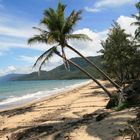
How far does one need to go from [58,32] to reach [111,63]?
16.1m

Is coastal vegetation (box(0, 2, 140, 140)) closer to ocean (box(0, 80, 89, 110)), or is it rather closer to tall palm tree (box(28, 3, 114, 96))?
tall palm tree (box(28, 3, 114, 96))

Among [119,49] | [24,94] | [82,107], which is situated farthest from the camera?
[24,94]

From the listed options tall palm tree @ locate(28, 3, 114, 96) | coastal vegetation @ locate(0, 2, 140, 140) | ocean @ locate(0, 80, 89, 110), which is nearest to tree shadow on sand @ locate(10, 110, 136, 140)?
coastal vegetation @ locate(0, 2, 140, 140)

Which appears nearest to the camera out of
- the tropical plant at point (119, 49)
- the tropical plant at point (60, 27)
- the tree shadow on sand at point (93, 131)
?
the tree shadow on sand at point (93, 131)

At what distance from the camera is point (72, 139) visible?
32.6 feet

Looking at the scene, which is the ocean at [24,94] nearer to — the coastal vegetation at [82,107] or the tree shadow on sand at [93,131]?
the coastal vegetation at [82,107]

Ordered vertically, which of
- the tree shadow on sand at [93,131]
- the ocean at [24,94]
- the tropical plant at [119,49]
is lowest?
the ocean at [24,94]

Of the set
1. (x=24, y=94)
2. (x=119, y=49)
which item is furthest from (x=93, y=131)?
(x=24, y=94)

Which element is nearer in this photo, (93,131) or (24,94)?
(93,131)

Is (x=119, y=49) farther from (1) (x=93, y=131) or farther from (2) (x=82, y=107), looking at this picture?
(1) (x=93, y=131)

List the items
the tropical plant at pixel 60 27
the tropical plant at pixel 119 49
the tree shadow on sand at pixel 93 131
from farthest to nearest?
the tropical plant at pixel 119 49, the tropical plant at pixel 60 27, the tree shadow on sand at pixel 93 131

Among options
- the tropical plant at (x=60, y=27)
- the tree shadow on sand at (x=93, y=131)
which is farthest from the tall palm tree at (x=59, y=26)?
the tree shadow on sand at (x=93, y=131)

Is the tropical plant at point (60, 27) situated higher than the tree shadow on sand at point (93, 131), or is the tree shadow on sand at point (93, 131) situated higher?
the tropical plant at point (60, 27)

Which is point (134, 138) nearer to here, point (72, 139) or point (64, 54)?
point (72, 139)
